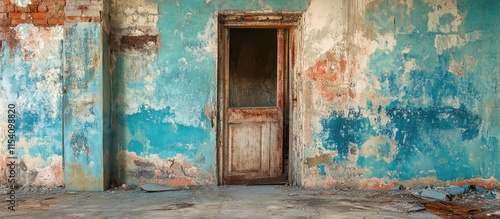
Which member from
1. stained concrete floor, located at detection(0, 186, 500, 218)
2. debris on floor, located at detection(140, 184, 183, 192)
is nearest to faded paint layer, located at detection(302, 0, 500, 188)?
stained concrete floor, located at detection(0, 186, 500, 218)

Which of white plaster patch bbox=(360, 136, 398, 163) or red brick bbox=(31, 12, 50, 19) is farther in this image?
white plaster patch bbox=(360, 136, 398, 163)

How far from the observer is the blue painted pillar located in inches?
209

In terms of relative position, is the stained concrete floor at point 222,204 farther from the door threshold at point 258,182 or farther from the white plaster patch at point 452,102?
the white plaster patch at point 452,102

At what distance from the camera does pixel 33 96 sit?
17.9 ft

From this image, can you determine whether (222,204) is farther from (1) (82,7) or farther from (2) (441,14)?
(2) (441,14)

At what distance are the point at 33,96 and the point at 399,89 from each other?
4.10 m

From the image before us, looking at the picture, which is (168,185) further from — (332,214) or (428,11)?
(428,11)

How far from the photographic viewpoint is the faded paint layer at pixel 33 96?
17.9ft

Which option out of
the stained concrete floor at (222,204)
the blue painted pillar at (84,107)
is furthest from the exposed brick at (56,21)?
the stained concrete floor at (222,204)

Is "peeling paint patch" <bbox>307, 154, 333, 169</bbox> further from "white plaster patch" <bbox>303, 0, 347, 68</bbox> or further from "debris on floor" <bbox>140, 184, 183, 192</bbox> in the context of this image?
"debris on floor" <bbox>140, 184, 183, 192</bbox>

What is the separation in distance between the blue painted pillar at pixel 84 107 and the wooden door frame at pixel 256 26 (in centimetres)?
128

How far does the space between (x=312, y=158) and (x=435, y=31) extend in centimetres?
201

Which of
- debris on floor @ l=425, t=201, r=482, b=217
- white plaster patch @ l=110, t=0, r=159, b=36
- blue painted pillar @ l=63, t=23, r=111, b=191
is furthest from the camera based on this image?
white plaster patch @ l=110, t=0, r=159, b=36

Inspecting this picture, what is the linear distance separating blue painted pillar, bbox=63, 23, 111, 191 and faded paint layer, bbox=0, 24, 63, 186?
20 centimetres
